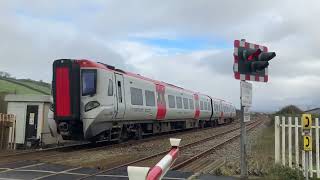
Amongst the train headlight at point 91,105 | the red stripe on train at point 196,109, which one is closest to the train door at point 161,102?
the train headlight at point 91,105

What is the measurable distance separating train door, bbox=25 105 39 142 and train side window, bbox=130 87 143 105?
4365mm

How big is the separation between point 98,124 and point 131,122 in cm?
405

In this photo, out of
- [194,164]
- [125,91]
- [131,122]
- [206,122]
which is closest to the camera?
[194,164]

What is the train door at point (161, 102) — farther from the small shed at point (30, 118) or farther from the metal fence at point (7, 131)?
the metal fence at point (7, 131)

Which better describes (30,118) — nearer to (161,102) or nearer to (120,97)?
(120,97)

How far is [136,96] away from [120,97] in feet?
7.74

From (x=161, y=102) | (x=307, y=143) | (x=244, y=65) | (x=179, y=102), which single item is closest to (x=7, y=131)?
(x=161, y=102)

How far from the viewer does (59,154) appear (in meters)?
17.3

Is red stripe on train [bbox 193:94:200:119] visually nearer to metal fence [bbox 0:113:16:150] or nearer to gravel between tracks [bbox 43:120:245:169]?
gravel between tracks [bbox 43:120:245:169]

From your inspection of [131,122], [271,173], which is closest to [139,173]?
[271,173]

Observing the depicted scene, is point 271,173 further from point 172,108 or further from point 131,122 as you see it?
point 172,108

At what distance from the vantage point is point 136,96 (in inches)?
915

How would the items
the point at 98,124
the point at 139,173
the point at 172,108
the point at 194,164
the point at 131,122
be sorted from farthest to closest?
the point at 172,108 < the point at 131,122 < the point at 98,124 < the point at 194,164 < the point at 139,173

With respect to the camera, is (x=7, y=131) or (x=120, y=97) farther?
(x=120, y=97)
